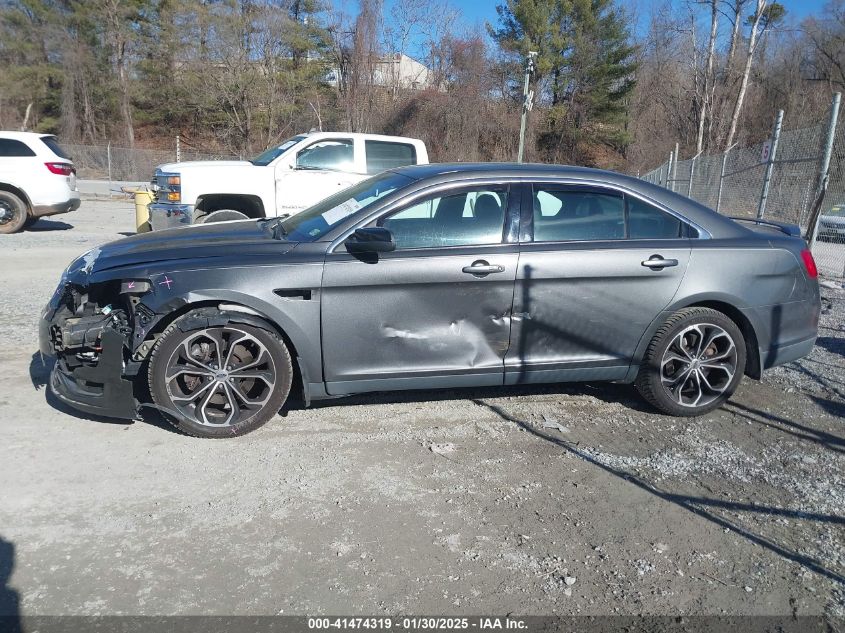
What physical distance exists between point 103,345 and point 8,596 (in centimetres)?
156

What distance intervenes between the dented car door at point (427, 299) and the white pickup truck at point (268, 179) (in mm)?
5455

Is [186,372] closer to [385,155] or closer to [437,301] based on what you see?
[437,301]

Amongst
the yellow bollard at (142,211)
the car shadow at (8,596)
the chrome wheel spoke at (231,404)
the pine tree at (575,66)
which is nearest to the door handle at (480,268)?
the chrome wheel spoke at (231,404)

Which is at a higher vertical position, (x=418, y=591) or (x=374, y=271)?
(x=374, y=271)

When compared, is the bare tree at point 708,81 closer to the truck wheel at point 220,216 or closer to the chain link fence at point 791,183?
the chain link fence at point 791,183

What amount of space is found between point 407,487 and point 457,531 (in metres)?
0.48

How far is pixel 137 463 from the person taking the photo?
3.66m

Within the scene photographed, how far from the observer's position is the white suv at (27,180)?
40.4ft

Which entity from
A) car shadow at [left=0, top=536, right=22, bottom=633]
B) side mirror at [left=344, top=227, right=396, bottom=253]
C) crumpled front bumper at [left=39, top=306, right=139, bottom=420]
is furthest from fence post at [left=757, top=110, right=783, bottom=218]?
car shadow at [left=0, top=536, right=22, bottom=633]

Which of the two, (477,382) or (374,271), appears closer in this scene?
(374,271)

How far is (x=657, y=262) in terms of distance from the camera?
4.38 m

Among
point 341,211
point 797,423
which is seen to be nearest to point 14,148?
point 341,211

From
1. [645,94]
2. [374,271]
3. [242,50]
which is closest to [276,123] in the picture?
[242,50]

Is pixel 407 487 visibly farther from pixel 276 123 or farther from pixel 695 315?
pixel 276 123
